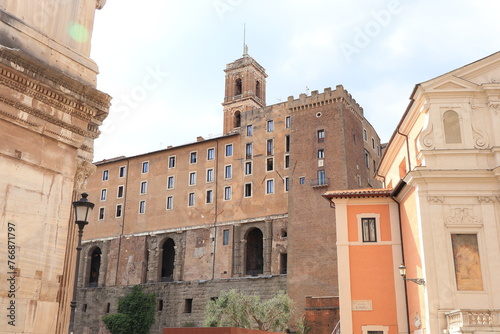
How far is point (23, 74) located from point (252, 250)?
51.2m

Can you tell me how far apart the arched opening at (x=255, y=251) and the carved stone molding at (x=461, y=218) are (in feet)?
119

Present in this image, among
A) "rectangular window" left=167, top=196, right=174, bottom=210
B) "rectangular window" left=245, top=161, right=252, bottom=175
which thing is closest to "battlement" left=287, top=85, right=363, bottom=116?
"rectangular window" left=245, top=161, right=252, bottom=175

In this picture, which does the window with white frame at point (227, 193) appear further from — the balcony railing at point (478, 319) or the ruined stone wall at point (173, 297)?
the balcony railing at point (478, 319)

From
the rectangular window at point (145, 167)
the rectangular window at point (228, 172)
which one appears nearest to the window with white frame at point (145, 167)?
the rectangular window at point (145, 167)

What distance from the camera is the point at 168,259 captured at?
63812mm

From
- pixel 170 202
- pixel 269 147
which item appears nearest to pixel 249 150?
pixel 269 147

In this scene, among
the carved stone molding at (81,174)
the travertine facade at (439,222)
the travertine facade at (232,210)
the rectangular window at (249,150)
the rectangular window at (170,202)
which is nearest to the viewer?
the carved stone molding at (81,174)

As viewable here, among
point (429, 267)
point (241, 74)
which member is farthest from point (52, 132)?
point (241, 74)

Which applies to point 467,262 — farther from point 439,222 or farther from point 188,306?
point 188,306

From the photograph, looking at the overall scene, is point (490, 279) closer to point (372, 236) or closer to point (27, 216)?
point (372, 236)

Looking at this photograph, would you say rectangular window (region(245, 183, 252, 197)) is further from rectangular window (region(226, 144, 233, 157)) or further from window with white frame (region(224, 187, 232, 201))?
rectangular window (region(226, 144, 233, 157))

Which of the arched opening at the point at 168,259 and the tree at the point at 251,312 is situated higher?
the arched opening at the point at 168,259

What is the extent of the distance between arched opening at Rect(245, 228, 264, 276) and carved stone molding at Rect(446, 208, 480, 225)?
3623 cm

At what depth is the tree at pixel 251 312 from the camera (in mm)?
42469
